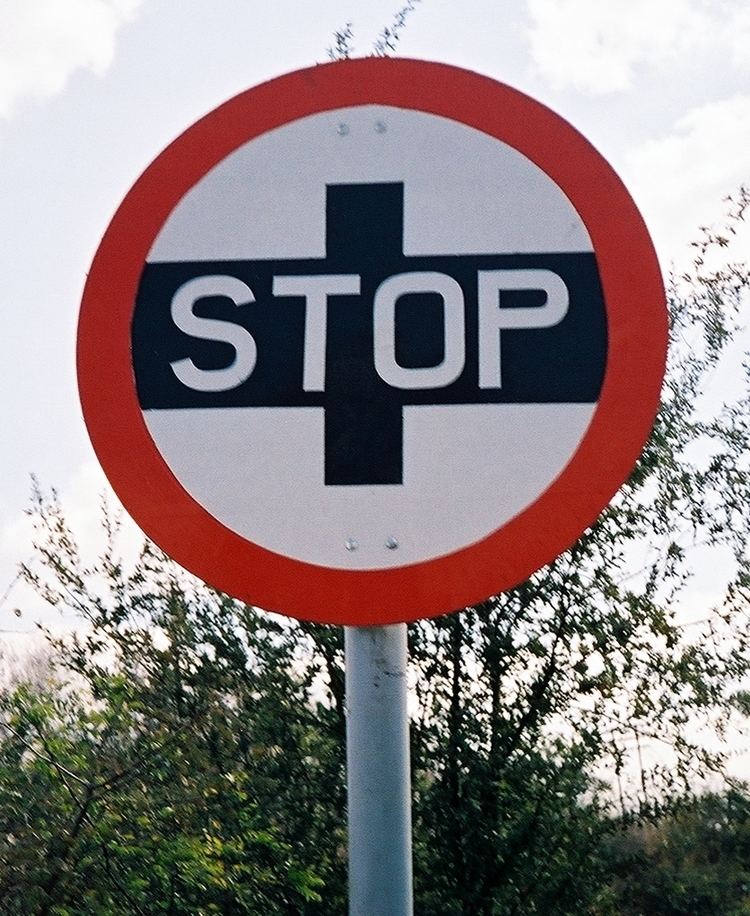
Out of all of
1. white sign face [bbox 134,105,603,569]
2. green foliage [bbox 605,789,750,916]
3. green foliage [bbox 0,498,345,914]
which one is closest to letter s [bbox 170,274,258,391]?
white sign face [bbox 134,105,603,569]

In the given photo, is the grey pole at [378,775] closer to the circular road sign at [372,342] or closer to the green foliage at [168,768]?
the circular road sign at [372,342]

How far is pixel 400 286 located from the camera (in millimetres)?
1650

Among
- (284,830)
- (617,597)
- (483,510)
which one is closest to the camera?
(483,510)

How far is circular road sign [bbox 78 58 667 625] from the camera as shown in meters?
1.59

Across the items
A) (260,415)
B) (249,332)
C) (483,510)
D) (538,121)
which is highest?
(538,121)

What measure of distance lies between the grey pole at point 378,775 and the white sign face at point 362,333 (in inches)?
6.0

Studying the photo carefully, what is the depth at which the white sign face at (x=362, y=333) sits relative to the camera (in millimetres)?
1596

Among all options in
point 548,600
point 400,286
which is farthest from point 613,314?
point 548,600

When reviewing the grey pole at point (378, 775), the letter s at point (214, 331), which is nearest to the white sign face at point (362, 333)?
the letter s at point (214, 331)

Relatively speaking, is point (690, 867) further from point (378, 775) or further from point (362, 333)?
point (362, 333)

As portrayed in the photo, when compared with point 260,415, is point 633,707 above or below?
above

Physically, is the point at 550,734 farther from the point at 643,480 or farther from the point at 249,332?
the point at 249,332

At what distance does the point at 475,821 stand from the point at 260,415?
188 cm

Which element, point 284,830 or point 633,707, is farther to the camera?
point 633,707
